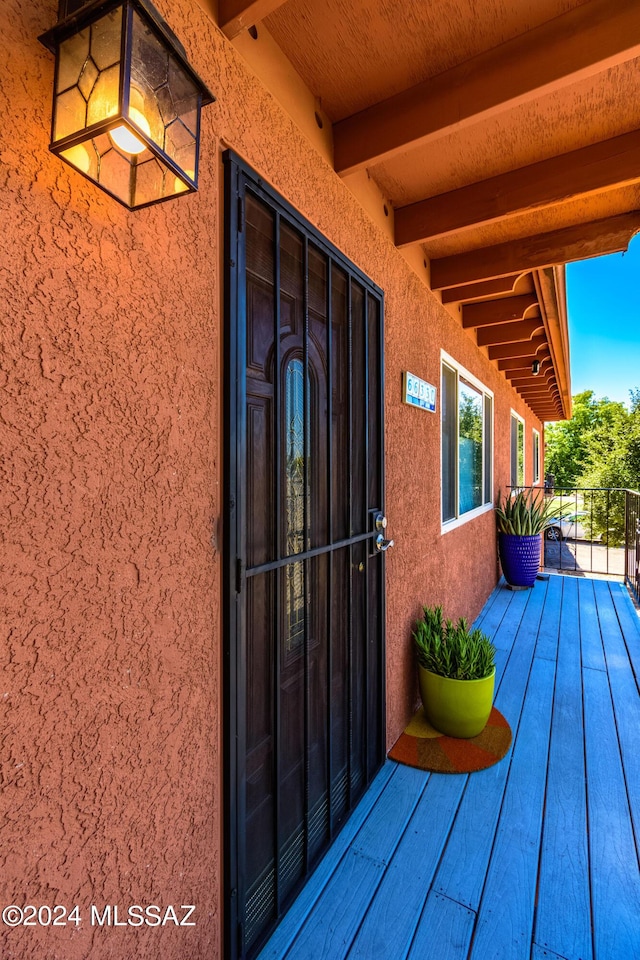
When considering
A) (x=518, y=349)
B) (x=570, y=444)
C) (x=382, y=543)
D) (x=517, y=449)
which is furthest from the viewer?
(x=570, y=444)

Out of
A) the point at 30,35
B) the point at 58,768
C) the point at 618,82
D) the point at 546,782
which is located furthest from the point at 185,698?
the point at 618,82

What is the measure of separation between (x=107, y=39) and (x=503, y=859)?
259cm

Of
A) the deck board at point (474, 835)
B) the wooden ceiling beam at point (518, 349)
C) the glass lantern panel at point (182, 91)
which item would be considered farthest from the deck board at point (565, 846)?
the wooden ceiling beam at point (518, 349)

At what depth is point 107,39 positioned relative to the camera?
2.51 feet

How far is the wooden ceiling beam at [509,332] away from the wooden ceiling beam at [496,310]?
1.48ft

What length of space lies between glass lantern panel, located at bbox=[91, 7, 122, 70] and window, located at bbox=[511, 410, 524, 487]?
644 cm

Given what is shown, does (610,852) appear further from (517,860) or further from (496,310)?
(496,310)

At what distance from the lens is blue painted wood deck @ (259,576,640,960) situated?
1397 millimetres

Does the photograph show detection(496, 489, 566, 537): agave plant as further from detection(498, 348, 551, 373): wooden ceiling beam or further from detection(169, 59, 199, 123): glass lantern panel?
detection(169, 59, 199, 123): glass lantern panel

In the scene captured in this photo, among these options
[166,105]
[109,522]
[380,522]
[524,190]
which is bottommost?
[380,522]

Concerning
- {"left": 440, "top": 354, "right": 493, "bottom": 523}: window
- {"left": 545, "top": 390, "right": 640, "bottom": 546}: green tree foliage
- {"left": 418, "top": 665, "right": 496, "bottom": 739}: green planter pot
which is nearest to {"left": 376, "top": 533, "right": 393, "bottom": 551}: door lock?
{"left": 418, "top": 665, "right": 496, "bottom": 739}: green planter pot

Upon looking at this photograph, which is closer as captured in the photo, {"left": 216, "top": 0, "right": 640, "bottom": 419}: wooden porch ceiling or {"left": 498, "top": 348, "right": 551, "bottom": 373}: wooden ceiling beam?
{"left": 216, "top": 0, "right": 640, "bottom": 419}: wooden porch ceiling

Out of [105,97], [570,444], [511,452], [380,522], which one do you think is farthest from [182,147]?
[570,444]

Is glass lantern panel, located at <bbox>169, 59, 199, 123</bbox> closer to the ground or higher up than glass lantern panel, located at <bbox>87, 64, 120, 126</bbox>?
higher up
